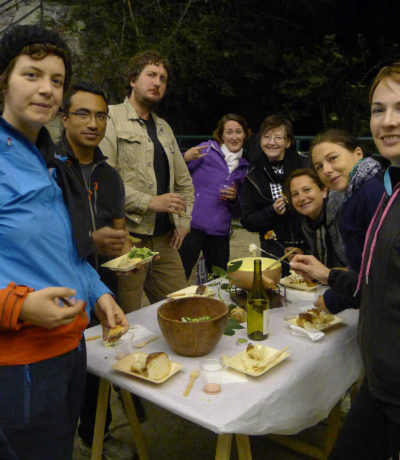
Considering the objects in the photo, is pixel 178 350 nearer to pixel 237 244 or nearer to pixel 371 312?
pixel 371 312

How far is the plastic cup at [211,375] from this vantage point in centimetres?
136

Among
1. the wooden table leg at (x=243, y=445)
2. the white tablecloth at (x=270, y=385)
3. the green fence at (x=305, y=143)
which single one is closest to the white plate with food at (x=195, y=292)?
the white tablecloth at (x=270, y=385)

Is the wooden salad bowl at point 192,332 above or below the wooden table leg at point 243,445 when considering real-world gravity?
above

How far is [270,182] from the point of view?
3.31 m

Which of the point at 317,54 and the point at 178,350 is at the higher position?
the point at 317,54

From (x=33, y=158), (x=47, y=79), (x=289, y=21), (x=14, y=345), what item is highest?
(x=289, y=21)

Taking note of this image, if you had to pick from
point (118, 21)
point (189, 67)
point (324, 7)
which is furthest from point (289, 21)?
point (118, 21)

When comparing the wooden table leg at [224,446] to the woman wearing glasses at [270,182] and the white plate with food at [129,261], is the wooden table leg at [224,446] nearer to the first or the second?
the white plate with food at [129,261]

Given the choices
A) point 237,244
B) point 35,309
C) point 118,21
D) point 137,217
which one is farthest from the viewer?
point 118,21

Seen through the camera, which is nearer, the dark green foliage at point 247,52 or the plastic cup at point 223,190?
the plastic cup at point 223,190

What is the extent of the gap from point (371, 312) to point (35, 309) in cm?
92

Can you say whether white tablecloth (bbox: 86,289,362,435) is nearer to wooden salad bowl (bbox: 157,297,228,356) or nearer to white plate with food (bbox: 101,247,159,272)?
wooden salad bowl (bbox: 157,297,228,356)

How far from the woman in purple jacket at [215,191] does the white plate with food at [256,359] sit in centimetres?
207

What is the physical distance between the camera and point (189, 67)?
8.59 meters
